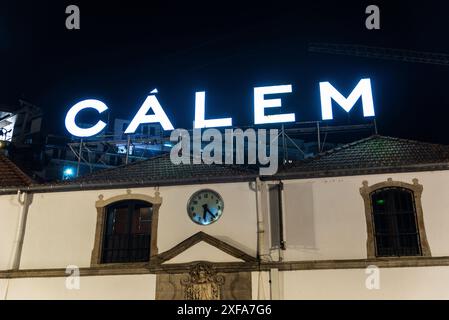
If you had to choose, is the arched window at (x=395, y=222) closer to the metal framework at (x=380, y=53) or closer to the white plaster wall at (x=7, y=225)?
the white plaster wall at (x=7, y=225)

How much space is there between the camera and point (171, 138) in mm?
24344

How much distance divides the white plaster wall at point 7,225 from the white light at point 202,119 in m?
9.87

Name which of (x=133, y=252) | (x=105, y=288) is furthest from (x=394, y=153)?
(x=105, y=288)

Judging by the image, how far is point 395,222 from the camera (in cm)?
1844

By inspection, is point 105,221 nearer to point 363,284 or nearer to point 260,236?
point 260,236

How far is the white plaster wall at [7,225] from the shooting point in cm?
2009

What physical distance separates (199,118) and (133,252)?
8933 mm

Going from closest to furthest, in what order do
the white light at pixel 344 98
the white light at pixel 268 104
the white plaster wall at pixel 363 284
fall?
the white plaster wall at pixel 363 284, the white light at pixel 344 98, the white light at pixel 268 104

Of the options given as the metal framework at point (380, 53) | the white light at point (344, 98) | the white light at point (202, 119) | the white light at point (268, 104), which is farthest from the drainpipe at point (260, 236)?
the metal framework at point (380, 53)

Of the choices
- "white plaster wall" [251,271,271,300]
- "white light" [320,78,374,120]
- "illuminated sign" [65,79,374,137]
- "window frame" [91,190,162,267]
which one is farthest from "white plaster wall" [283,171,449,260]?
"white light" [320,78,374,120]
